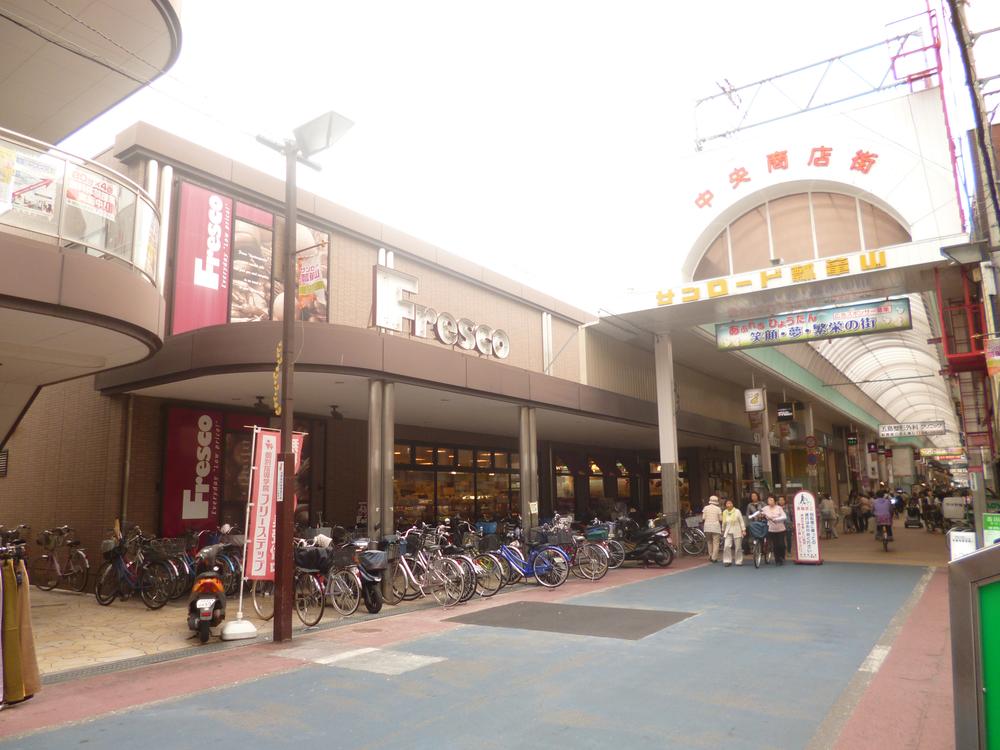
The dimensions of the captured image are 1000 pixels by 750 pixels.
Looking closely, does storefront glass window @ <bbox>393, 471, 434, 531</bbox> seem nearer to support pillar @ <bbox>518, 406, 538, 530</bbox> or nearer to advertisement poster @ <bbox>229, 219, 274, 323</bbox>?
support pillar @ <bbox>518, 406, 538, 530</bbox>

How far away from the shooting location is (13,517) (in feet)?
49.6

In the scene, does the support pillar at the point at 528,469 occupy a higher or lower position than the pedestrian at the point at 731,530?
higher

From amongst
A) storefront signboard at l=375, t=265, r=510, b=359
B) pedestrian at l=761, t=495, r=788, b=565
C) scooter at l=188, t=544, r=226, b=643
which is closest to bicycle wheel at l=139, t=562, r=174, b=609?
scooter at l=188, t=544, r=226, b=643

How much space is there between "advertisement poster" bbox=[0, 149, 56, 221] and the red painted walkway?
9.40 metres

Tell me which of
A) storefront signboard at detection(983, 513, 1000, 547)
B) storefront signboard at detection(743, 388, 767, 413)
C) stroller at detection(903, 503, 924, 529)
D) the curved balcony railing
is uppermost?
the curved balcony railing

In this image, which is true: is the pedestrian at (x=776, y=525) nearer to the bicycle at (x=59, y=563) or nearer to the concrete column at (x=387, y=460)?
the concrete column at (x=387, y=460)

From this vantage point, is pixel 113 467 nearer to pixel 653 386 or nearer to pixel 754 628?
pixel 754 628

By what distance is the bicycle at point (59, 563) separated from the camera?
507 inches

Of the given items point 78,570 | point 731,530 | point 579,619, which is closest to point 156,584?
point 78,570

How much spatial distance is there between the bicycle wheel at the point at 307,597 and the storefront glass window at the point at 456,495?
10903 millimetres

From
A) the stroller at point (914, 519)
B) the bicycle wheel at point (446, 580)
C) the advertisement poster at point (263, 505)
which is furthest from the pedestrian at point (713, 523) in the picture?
the stroller at point (914, 519)

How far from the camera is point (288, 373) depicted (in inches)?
356

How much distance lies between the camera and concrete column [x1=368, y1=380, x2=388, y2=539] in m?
11.9

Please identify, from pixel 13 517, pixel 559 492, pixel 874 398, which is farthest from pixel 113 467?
pixel 874 398
